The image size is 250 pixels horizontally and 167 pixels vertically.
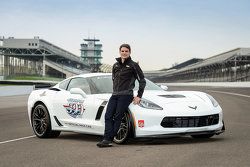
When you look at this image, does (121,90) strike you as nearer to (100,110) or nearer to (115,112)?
(115,112)

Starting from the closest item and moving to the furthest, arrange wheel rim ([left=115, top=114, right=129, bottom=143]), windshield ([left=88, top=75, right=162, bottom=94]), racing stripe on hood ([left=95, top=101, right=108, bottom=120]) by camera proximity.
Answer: wheel rim ([left=115, top=114, right=129, bottom=143])
racing stripe on hood ([left=95, top=101, right=108, bottom=120])
windshield ([left=88, top=75, right=162, bottom=94])

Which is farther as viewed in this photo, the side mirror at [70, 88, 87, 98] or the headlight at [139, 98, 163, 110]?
the side mirror at [70, 88, 87, 98]

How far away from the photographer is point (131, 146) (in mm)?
8586

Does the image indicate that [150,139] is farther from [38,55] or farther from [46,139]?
[38,55]

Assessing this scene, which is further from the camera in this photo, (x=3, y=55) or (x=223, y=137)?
(x=3, y=55)

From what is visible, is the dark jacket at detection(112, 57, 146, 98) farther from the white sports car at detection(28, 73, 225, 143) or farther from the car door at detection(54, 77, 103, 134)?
the car door at detection(54, 77, 103, 134)

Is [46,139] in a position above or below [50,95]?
below

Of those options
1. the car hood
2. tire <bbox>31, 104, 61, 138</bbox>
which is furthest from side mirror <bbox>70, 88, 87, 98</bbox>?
tire <bbox>31, 104, 61, 138</bbox>

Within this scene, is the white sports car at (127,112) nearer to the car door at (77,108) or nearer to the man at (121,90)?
the car door at (77,108)

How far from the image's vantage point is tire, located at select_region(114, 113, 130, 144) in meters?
8.66

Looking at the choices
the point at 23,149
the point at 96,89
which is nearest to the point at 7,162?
the point at 23,149

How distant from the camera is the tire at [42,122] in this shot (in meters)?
10.5

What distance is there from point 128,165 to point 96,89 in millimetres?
3268

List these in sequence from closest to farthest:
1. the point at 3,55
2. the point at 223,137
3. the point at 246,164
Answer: the point at 246,164
the point at 223,137
the point at 3,55
